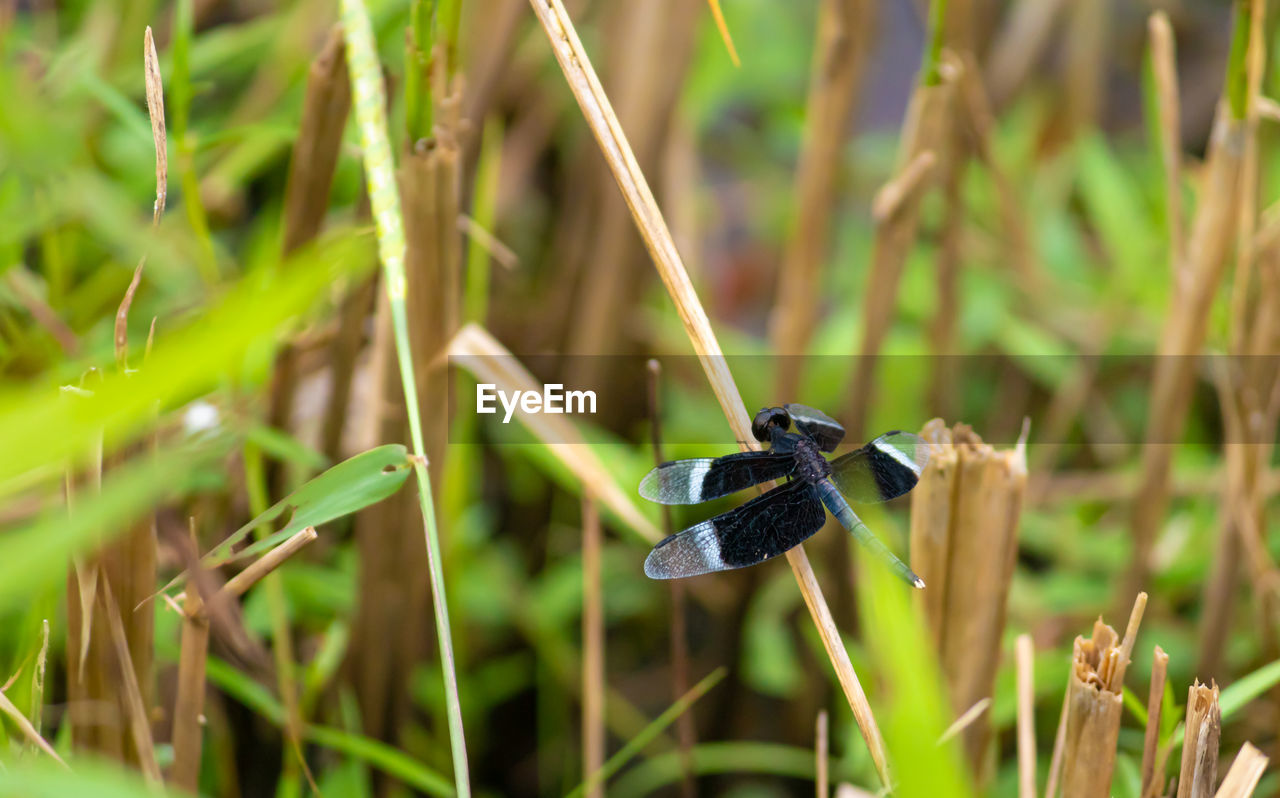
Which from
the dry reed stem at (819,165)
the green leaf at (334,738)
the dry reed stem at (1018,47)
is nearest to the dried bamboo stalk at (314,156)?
the green leaf at (334,738)

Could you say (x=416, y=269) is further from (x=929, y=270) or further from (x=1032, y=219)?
(x=1032, y=219)

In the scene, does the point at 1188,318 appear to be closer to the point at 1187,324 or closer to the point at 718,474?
the point at 1187,324

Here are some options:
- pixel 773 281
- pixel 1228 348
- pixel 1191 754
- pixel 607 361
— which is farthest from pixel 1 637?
pixel 773 281

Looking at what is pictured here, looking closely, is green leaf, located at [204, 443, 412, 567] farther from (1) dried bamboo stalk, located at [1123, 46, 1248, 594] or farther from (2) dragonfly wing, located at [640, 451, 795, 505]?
(1) dried bamboo stalk, located at [1123, 46, 1248, 594]

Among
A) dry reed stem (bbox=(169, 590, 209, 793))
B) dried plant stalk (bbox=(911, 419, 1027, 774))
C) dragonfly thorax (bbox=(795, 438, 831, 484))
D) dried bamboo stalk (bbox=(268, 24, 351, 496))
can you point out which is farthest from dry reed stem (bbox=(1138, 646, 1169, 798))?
dried bamboo stalk (bbox=(268, 24, 351, 496))

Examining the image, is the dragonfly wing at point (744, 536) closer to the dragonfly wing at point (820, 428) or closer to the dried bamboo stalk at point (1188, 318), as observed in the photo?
the dragonfly wing at point (820, 428)

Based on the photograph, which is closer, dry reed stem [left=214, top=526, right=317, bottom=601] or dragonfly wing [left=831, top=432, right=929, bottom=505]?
dry reed stem [left=214, top=526, right=317, bottom=601]
